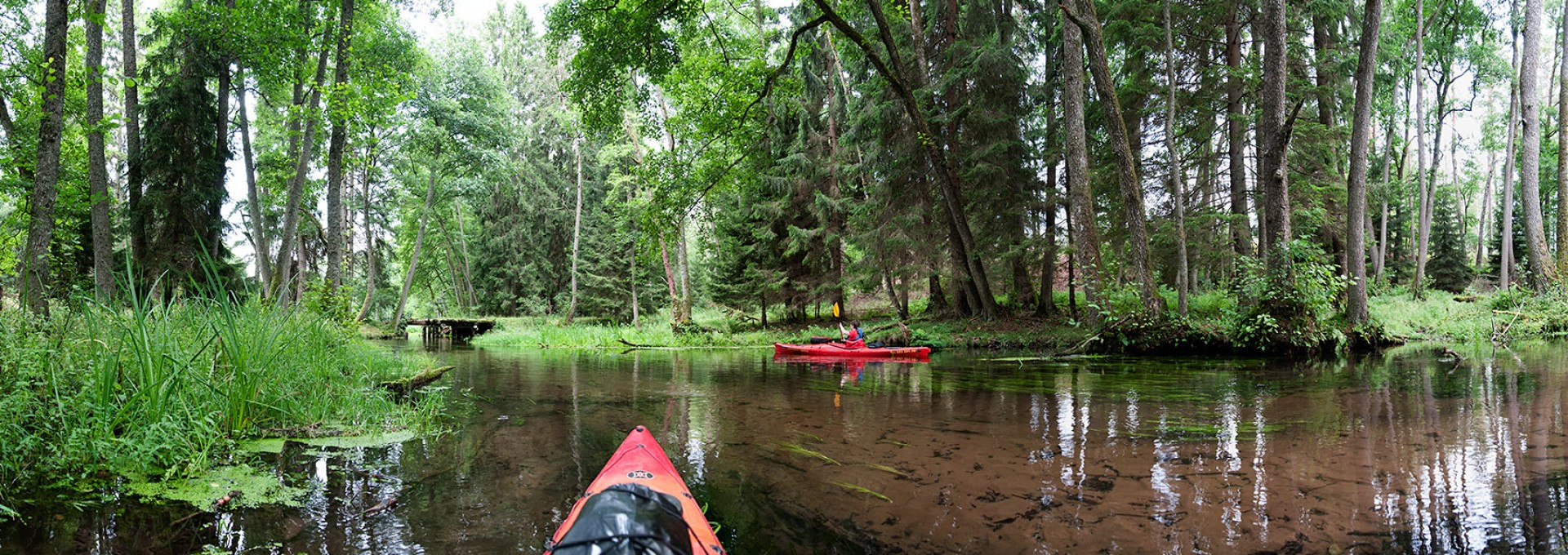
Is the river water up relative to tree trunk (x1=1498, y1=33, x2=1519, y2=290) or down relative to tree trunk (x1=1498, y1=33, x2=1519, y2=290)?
down

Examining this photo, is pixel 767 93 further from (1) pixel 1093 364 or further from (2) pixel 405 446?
(2) pixel 405 446

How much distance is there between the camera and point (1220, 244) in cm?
1372

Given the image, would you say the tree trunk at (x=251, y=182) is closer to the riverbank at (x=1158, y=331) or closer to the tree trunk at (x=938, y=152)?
the riverbank at (x=1158, y=331)

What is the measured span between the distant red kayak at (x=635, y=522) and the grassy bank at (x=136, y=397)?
2.37 meters

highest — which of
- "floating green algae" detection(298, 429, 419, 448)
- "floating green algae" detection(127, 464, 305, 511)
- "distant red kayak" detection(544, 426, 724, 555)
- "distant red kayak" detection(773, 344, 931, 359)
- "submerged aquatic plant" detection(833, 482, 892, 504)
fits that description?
"distant red kayak" detection(544, 426, 724, 555)

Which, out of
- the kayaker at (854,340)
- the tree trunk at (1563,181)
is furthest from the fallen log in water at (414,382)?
the tree trunk at (1563,181)

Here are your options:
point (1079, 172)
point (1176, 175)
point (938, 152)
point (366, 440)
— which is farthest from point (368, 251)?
point (1176, 175)

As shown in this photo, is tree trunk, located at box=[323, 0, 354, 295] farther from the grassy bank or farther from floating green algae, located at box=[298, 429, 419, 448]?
floating green algae, located at box=[298, 429, 419, 448]

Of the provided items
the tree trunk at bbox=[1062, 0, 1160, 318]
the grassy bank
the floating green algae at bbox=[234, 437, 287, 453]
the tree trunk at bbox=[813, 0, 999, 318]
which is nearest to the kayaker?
the tree trunk at bbox=[813, 0, 999, 318]

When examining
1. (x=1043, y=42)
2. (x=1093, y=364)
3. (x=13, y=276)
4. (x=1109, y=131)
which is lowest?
(x=1093, y=364)

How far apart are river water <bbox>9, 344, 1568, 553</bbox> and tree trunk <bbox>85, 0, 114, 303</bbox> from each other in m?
5.44

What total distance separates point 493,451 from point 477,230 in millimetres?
32762

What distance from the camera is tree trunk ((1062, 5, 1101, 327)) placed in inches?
455

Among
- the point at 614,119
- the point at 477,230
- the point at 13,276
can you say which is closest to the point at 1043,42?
the point at 614,119
